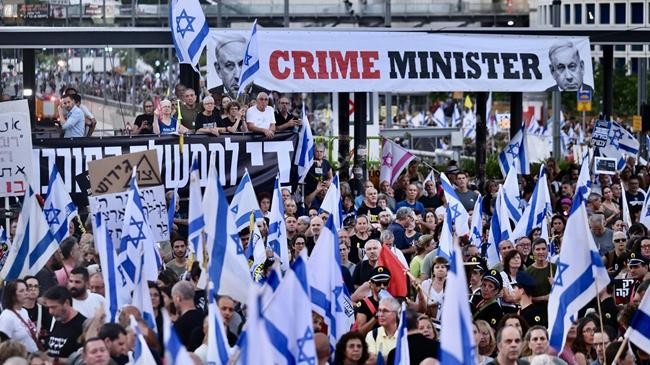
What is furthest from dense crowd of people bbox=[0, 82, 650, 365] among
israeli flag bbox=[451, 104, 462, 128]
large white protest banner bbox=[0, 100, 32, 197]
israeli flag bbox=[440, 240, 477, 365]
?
israeli flag bbox=[451, 104, 462, 128]

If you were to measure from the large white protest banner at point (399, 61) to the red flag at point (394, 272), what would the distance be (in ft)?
28.5

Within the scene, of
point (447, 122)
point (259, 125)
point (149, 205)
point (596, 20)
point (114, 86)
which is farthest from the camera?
point (596, 20)

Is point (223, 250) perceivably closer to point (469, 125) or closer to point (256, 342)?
point (256, 342)

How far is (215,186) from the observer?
14.8m

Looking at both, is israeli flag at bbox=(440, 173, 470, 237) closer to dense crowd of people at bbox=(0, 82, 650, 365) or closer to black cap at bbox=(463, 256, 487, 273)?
dense crowd of people at bbox=(0, 82, 650, 365)

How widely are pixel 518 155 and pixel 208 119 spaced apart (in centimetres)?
565

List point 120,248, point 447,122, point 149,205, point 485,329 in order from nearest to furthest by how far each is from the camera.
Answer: point 485,329 < point 120,248 < point 149,205 < point 447,122

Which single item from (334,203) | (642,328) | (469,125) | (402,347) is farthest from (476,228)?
(469,125)

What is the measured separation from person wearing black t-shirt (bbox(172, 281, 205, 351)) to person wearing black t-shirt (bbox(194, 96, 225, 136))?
25.6 feet

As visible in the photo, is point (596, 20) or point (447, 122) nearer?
point (447, 122)

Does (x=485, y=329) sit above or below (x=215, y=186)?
below

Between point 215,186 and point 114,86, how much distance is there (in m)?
37.7

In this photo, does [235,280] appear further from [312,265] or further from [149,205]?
[149,205]

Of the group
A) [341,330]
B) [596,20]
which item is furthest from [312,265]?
[596,20]
